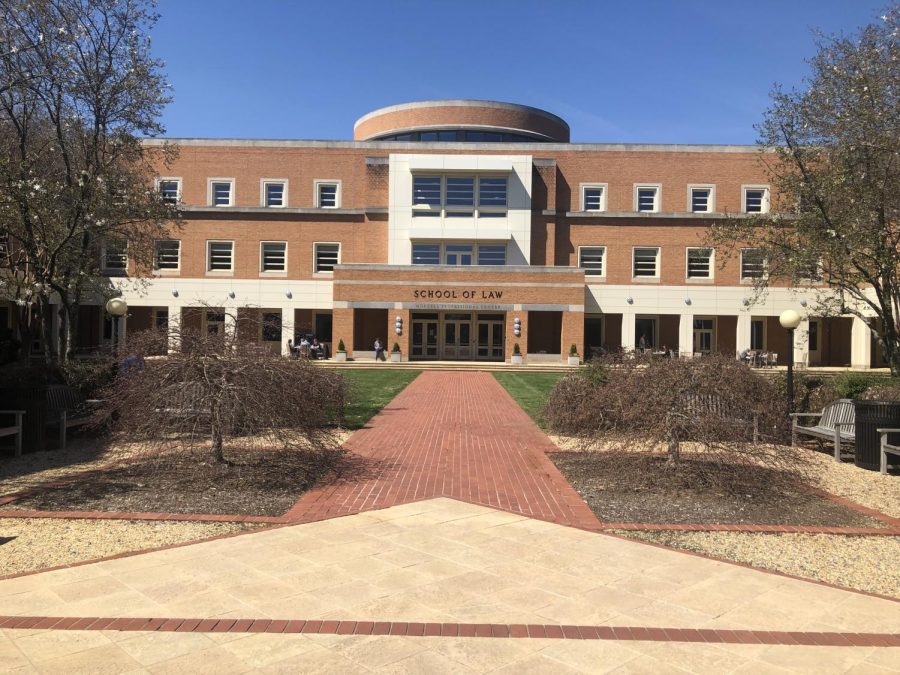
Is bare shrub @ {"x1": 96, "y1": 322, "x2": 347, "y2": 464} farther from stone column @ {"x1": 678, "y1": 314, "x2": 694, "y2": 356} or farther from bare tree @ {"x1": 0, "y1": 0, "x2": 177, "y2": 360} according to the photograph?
stone column @ {"x1": 678, "y1": 314, "x2": 694, "y2": 356}

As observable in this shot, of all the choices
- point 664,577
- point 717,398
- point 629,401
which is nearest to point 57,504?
point 664,577

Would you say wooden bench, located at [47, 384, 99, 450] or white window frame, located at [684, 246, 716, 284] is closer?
wooden bench, located at [47, 384, 99, 450]

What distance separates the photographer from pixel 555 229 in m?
39.4

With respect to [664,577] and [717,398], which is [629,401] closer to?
[717,398]

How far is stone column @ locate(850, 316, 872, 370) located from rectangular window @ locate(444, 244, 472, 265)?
2337 centimetres

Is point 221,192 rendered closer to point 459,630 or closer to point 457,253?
point 457,253

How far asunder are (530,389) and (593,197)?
2270cm

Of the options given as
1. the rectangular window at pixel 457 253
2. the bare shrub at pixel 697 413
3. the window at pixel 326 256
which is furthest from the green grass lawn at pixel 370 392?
the window at pixel 326 256

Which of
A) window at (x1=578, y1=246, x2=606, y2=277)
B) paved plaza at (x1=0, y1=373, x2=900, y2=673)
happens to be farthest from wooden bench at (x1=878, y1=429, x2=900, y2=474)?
window at (x1=578, y1=246, x2=606, y2=277)

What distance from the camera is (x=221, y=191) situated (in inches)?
→ 1592

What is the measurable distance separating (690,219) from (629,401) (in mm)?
34353

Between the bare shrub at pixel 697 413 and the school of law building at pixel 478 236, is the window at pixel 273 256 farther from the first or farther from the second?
the bare shrub at pixel 697 413

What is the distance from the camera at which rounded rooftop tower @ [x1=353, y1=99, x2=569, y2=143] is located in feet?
160

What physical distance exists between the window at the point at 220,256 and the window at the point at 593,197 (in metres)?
22.3
